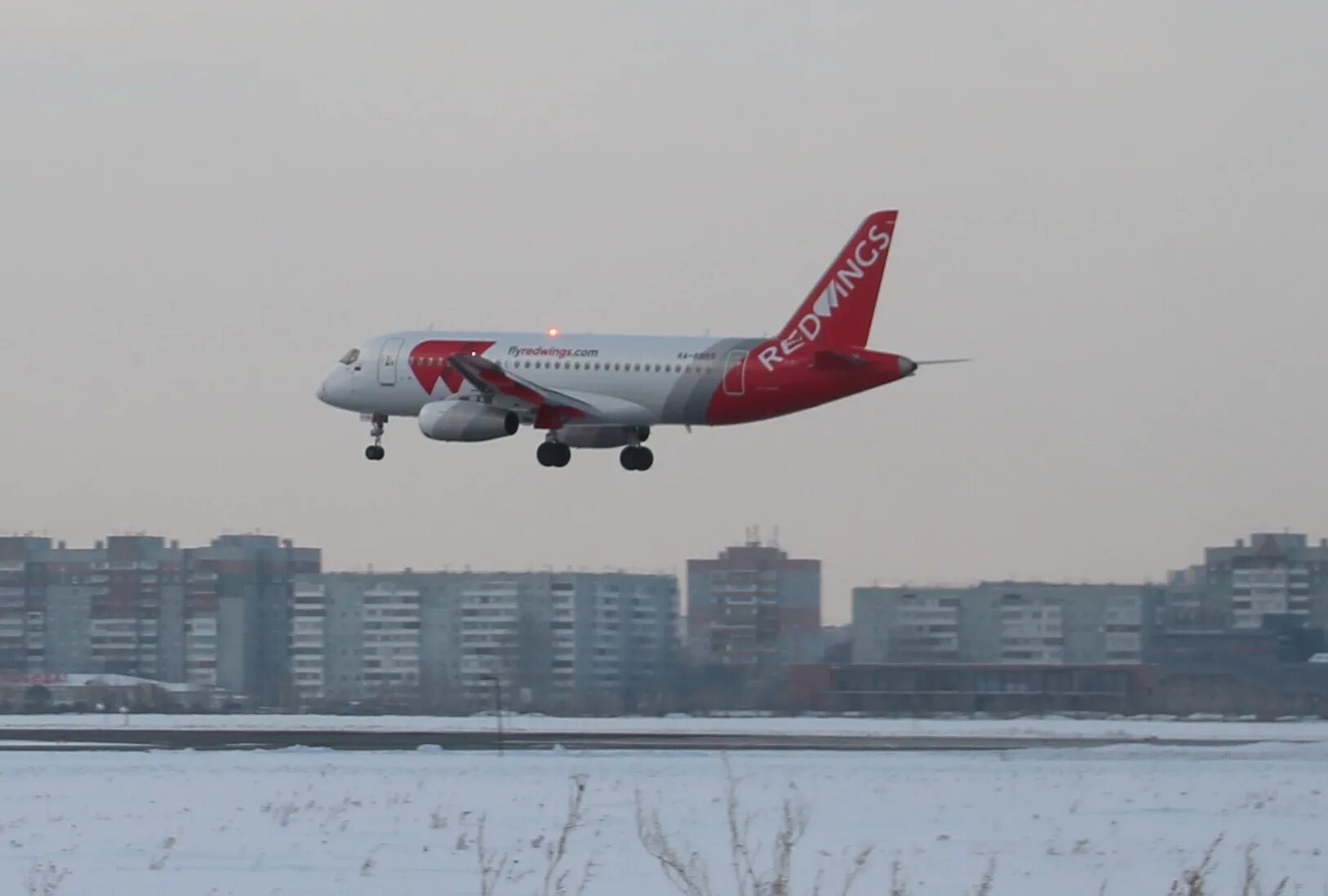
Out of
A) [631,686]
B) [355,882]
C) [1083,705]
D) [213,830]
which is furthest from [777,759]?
[631,686]

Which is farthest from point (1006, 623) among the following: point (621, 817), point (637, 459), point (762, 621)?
point (621, 817)

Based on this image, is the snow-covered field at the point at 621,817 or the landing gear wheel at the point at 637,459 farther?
the landing gear wheel at the point at 637,459

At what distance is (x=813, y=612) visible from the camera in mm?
179875

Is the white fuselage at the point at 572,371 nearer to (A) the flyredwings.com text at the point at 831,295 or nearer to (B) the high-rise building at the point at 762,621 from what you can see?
(A) the flyredwings.com text at the point at 831,295

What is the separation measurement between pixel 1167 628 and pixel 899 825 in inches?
4805

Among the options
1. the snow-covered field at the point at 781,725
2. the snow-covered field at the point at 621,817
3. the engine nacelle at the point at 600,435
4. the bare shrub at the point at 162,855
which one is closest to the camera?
the snow-covered field at the point at 621,817

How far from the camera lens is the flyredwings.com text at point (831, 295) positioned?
218 feet

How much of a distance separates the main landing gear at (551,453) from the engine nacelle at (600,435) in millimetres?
221

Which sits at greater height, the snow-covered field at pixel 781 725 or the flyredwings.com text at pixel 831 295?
the flyredwings.com text at pixel 831 295

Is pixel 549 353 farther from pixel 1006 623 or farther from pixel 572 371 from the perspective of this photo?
pixel 1006 623

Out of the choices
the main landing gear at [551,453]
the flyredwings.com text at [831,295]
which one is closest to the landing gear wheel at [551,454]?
the main landing gear at [551,453]

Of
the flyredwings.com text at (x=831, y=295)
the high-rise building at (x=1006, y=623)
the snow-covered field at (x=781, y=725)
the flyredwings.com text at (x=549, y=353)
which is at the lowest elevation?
the snow-covered field at (x=781, y=725)

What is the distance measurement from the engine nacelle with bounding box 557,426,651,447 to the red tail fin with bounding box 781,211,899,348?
595 cm

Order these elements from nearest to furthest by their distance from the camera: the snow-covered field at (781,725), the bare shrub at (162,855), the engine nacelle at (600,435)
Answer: the bare shrub at (162,855)
the engine nacelle at (600,435)
the snow-covered field at (781,725)
